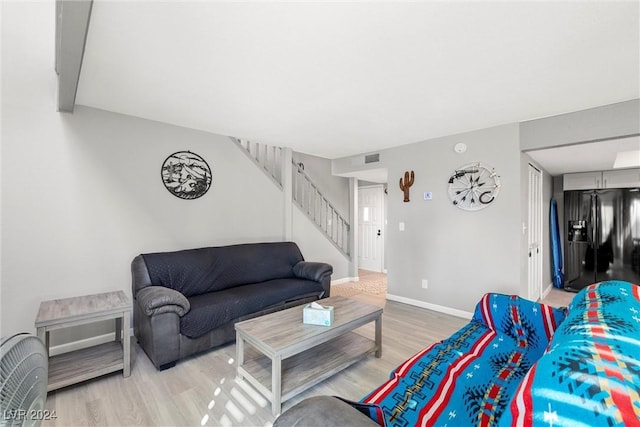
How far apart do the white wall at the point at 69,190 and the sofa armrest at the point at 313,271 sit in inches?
47.7

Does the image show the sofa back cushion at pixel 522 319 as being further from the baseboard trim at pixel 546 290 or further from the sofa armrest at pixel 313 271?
the baseboard trim at pixel 546 290

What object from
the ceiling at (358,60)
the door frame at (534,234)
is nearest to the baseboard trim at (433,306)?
the door frame at (534,234)

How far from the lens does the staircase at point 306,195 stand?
449cm

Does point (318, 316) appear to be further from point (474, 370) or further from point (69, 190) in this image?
point (69, 190)

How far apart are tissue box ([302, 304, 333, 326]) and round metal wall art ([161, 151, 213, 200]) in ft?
7.09

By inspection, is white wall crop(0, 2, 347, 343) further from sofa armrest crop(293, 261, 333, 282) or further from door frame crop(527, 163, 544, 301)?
door frame crop(527, 163, 544, 301)

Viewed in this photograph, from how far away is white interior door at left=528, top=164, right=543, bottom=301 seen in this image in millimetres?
3643

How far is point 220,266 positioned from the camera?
3.22 metres

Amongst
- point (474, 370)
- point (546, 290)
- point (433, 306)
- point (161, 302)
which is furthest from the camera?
point (546, 290)

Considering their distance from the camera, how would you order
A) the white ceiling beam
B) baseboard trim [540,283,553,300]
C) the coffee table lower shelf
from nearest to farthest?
the white ceiling beam → the coffee table lower shelf → baseboard trim [540,283,553,300]

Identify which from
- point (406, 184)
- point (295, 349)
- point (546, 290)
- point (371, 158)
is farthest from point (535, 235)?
point (295, 349)

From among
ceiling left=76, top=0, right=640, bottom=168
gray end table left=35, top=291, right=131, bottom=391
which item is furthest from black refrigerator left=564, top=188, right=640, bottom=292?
gray end table left=35, top=291, right=131, bottom=391

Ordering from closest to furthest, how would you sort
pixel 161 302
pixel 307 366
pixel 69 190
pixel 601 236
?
pixel 307 366 < pixel 161 302 < pixel 69 190 < pixel 601 236

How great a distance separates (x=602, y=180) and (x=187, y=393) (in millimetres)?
6105
